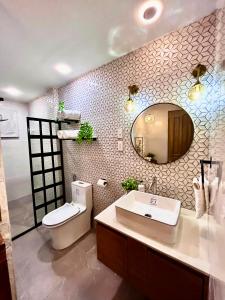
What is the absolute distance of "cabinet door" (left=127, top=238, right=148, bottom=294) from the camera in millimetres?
1136

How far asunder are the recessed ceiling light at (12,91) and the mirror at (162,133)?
249cm

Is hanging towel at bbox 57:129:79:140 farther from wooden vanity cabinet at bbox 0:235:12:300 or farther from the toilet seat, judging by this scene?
wooden vanity cabinet at bbox 0:235:12:300

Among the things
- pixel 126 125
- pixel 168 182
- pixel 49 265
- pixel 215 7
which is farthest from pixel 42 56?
pixel 49 265

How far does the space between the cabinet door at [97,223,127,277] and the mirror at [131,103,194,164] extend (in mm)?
872

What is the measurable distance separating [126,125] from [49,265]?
1.92 m

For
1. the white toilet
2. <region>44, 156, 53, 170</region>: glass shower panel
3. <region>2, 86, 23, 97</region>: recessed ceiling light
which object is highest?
<region>2, 86, 23, 97</region>: recessed ceiling light

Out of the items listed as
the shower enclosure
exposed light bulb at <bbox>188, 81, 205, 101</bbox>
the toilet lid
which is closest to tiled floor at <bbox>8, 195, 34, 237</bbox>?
the shower enclosure

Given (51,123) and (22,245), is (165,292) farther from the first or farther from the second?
(51,123)

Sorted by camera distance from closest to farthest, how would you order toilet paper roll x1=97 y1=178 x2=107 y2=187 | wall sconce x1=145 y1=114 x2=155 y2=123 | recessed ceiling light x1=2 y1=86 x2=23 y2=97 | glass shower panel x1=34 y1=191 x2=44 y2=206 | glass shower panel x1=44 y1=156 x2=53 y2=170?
1. wall sconce x1=145 y1=114 x2=155 y2=123
2. toilet paper roll x1=97 y1=178 x2=107 y2=187
3. glass shower panel x1=34 y1=191 x2=44 y2=206
4. glass shower panel x1=44 y1=156 x2=53 y2=170
5. recessed ceiling light x1=2 y1=86 x2=23 y2=97

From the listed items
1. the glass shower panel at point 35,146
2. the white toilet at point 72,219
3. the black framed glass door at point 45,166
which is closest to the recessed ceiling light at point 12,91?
the black framed glass door at point 45,166

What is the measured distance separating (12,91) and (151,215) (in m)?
3.30

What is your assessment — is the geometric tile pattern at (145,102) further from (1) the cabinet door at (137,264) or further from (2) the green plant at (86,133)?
(1) the cabinet door at (137,264)

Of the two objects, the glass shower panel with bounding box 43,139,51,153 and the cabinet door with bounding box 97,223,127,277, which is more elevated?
the glass shower panel with bounding box 43,139,51,153

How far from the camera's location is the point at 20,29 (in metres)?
1.32
